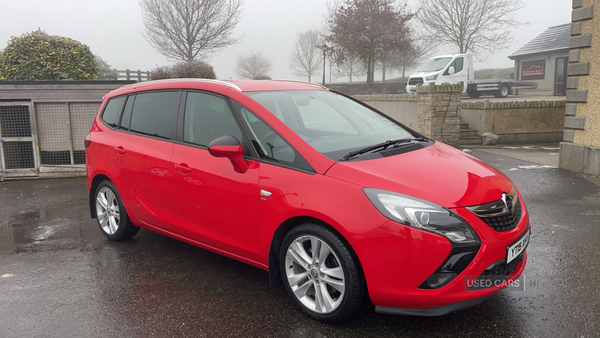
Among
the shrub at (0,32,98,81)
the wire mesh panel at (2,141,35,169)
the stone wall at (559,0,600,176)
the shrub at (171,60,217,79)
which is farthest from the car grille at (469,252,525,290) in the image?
the shrub at (171,60,217,79)

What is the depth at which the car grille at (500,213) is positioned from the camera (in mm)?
2725

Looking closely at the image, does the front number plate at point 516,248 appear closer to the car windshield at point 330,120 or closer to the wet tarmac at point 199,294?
the wet tarmac at point 199,294

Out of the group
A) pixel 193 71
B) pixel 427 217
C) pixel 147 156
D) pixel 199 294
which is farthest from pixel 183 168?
pixel 193 71

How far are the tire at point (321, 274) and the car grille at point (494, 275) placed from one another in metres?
0.70

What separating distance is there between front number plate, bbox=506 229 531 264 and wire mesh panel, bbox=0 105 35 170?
30.1 ft

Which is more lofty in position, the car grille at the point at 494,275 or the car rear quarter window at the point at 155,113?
the car rear quarter window at the point at 155,113

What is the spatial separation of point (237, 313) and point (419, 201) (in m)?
1.55

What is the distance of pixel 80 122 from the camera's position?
9172 mm

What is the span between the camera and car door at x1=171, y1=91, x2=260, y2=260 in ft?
10.8

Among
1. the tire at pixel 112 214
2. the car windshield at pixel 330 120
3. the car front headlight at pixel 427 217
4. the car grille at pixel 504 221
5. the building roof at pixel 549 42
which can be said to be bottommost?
the tire at pixel 112 214

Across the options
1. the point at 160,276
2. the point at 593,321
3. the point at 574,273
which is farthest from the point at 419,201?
the point at 160,276

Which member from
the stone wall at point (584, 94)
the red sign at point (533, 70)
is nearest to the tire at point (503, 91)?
the red sign at point (533, 70)

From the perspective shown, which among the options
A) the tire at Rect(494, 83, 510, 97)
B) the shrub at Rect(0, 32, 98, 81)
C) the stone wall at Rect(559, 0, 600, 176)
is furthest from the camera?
the tire at Rect(494, 83, 510, 97)

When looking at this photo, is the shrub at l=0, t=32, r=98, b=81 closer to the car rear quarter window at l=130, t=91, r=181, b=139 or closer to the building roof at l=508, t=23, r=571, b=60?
the car rear quarter window at l=130, t=91, r=181, b=139
